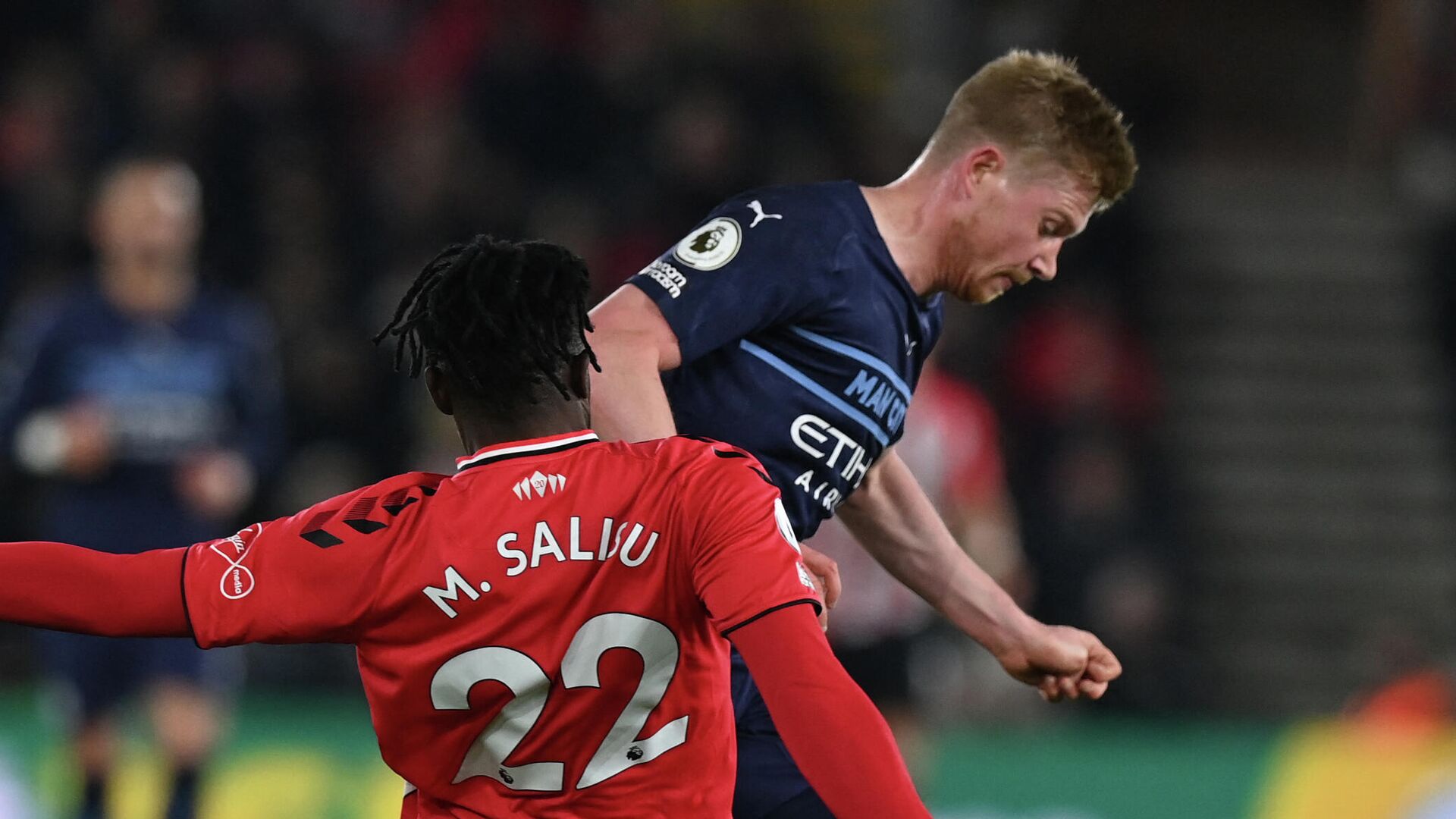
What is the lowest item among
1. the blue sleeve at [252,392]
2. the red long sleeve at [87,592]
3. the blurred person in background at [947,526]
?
the blurred person in background at [947,526]

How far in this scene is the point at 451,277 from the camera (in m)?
2.50

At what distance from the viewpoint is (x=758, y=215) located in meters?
3.21

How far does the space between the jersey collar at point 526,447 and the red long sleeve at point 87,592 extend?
425 mm

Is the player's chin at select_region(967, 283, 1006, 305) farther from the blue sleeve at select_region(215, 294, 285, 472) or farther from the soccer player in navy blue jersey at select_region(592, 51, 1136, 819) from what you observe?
the blue sleeve at select_region(215, 294, 285, 472)

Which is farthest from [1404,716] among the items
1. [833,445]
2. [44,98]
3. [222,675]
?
[44,98]

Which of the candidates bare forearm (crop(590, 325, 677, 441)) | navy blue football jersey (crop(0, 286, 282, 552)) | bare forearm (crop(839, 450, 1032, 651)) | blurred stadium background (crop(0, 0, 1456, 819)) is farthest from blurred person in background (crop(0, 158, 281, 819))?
bare forearm (crop(590, 325, 677, 441))

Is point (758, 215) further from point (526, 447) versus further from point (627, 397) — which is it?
point (526, 447)

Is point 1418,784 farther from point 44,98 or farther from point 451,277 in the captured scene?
point 44,98

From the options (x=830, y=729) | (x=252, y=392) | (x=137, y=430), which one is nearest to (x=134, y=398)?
(x=137, y=430)

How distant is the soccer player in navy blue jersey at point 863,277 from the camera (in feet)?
10.5

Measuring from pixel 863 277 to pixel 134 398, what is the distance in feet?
11.6

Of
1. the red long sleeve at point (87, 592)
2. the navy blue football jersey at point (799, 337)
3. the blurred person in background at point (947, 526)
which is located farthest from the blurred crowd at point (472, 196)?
the red long sleeve at point (87, 592)

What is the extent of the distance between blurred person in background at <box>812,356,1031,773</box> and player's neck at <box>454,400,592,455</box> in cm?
366

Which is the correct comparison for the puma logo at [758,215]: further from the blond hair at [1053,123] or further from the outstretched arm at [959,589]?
the outstretched arm at [959,589]
